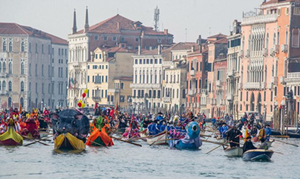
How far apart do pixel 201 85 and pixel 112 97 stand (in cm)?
3005

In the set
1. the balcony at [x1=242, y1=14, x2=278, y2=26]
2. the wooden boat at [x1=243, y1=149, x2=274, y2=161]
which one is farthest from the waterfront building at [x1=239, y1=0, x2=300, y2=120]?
the wooden boat at [x1=243, y1=149, x2=274, y2=161]

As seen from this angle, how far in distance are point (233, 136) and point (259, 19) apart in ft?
194

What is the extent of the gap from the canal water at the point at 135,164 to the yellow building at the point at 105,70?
105313 millimetres

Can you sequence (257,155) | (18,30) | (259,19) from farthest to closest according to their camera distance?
(18,30) < (259,19) < (257,155)

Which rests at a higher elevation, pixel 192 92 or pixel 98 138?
pixel 192 92

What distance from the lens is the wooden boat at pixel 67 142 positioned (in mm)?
63969

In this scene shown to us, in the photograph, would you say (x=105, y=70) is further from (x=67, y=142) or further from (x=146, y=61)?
(x=67, y=142)

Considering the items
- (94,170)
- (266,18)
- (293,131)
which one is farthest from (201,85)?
(94,170)

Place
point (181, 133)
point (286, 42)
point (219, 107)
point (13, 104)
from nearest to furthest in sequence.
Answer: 1. point (181, 133)
2. point (286, 42)
3. point (219, 107)
4. point (13, 104)

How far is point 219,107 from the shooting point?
441 feet

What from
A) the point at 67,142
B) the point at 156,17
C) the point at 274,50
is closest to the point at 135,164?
the point at 67,142

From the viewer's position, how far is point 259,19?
120 m

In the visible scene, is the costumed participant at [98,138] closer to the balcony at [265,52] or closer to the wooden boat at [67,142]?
the wooden boat at [67,142]

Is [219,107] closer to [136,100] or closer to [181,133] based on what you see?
[136,100]
